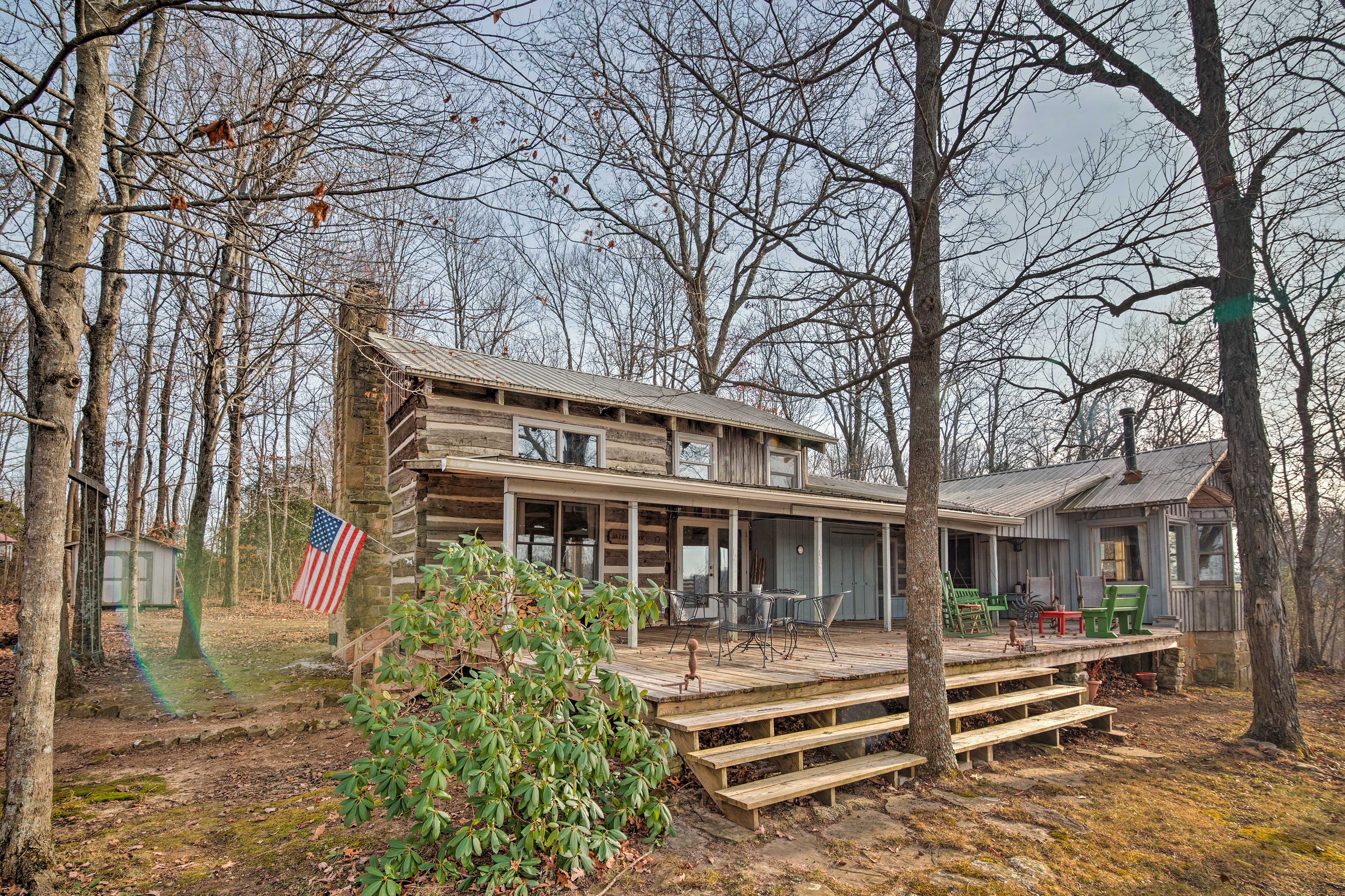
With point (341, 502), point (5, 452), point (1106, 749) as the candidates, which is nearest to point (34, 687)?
point (341, 502)

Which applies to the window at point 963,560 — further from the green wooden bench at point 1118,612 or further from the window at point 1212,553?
the window at point 1212,553

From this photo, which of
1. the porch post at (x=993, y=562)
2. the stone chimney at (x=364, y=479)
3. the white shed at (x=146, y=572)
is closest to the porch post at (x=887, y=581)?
the porch post at (x=993, y=562)

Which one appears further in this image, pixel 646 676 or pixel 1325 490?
pixel 1325 490

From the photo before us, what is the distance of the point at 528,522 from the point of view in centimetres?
1178

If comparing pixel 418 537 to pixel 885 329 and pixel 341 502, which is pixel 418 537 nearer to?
pixel 341 502

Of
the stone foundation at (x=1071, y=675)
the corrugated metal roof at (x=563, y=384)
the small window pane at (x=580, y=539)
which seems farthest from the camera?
the small window pane at (x=580, y=539)

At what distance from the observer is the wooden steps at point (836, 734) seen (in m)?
5.59

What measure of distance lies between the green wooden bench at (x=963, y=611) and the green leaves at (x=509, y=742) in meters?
7.72

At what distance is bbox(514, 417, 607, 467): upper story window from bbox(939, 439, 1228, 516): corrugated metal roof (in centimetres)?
916

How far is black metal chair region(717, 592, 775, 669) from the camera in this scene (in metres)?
7.95

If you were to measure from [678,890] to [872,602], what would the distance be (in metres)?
13.0

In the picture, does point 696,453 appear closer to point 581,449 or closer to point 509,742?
point 581,449

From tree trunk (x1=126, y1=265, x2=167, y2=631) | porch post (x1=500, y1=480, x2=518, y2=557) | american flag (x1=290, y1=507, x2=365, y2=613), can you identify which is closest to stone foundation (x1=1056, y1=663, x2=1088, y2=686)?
porch post (x1=500, y1=480, x2=518, y2=557)

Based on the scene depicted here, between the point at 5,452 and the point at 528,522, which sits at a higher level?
the point at 5,452
